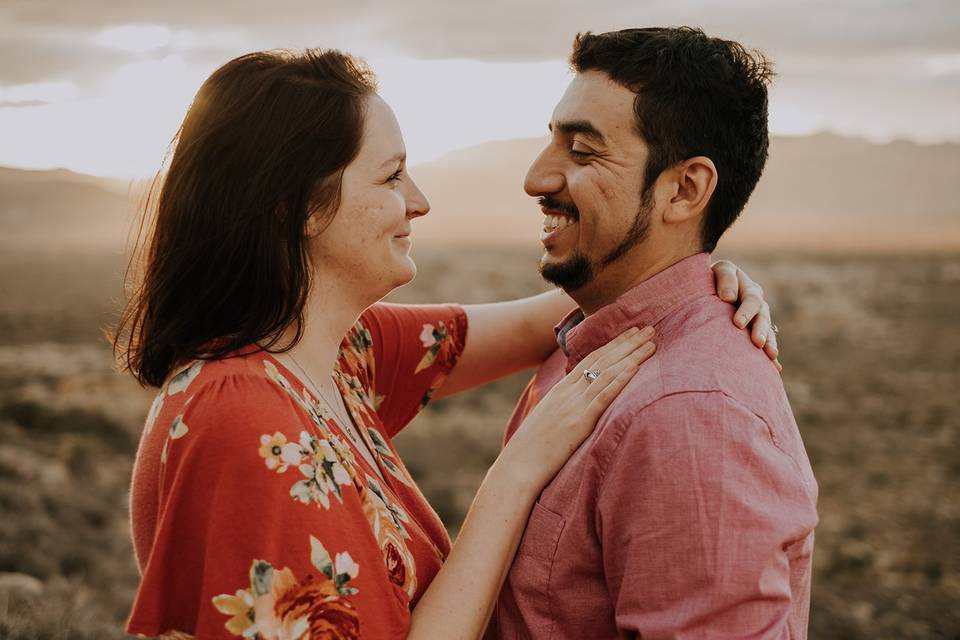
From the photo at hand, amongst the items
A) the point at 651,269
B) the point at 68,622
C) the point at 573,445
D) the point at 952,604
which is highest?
the point at 651,269

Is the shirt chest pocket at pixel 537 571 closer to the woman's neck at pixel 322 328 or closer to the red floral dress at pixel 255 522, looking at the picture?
the red floral dress at pixel 255 522

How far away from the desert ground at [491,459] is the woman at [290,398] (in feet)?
9.28

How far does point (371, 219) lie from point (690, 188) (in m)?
0.88

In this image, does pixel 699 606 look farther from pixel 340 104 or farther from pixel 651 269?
pixel 340 104

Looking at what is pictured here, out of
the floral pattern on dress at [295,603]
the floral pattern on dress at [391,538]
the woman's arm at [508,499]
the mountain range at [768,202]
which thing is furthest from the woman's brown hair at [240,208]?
the mountain range at [768,202]

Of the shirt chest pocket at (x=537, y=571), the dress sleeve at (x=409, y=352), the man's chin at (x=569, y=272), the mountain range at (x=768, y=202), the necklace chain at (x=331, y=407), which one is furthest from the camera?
the mountain range at (x=768, y=202)

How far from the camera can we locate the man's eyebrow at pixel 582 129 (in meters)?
2.42

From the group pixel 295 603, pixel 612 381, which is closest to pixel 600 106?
pixel 612 381

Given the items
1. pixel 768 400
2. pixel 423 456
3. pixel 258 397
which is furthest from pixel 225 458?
pixel 423 456

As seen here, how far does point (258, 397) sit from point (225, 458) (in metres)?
0.17

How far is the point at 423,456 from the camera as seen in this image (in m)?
11.0

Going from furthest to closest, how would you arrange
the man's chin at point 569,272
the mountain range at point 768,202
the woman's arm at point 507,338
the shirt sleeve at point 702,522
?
the mountain range at point 768,202
the woman's arm at point 507,338
the man's chin at point 569,272
the shirt sleeve at point 702,522

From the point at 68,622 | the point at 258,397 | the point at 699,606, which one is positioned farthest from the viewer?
the point at 68,622

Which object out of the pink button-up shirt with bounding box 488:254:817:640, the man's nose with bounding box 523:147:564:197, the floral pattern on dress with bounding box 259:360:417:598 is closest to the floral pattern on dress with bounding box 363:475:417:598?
the floral pattern on dress with bounding box 259:360:417:598
